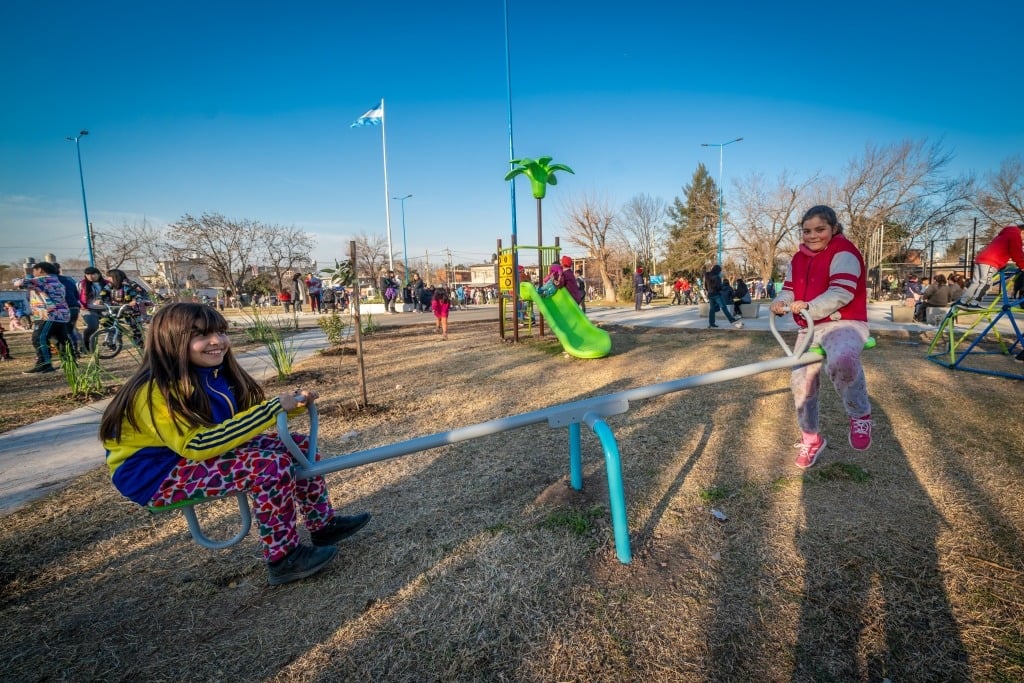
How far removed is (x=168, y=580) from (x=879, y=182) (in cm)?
3102

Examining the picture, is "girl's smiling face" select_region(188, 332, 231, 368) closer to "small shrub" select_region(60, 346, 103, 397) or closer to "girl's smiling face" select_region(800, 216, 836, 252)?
"girl's smiling face" select_region(800, 216, 836, 252)

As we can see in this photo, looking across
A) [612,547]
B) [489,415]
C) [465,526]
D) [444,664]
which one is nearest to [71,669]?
[444,664]

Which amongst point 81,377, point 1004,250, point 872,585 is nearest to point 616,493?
point 872,585

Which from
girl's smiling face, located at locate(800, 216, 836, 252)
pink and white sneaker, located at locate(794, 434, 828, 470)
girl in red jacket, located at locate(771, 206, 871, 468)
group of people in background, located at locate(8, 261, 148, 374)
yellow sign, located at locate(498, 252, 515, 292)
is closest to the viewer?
girl in red jacket, located at locate(771, 206, 871, 468)

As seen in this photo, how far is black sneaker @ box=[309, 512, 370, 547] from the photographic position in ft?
6.86

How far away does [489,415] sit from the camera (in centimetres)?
416

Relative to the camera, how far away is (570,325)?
7852 millimetres

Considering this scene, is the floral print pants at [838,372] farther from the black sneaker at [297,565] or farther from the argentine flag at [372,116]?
the argentine flag at [372,116]

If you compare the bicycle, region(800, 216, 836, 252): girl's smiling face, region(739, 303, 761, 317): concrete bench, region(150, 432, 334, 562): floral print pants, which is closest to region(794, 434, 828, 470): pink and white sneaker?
region(800, 216, 836, 252): girl's smiling face

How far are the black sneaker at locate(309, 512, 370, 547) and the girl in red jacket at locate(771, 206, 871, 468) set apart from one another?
8.36ft

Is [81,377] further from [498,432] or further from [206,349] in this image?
[498,432]

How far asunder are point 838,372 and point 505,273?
6744 mm

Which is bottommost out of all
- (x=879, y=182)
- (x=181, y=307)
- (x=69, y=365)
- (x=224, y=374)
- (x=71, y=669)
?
(x=71, y=669)

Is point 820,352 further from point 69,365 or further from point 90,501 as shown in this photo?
point 69,365
